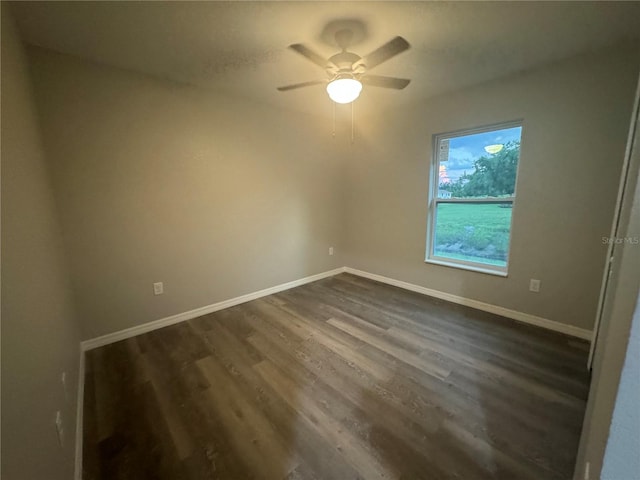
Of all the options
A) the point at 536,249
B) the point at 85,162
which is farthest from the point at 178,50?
the point at 536,249

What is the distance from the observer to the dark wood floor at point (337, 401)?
4.17ft

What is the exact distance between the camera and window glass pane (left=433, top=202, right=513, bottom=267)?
2.75 meters

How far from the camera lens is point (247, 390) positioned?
1.75 meters

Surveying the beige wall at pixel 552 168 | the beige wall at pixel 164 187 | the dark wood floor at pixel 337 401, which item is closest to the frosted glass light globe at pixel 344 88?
the beige wall at pixel 164 187

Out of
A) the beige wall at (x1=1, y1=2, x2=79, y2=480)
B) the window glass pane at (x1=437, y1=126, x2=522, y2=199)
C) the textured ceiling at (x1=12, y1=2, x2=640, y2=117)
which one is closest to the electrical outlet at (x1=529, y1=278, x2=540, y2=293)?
the window glass pane at (x1=437, y1=126, x2=522, y2=199)

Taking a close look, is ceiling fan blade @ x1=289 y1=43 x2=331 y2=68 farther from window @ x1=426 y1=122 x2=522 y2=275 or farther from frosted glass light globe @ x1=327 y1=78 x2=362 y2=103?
window @ x1=426 y1=122 x2=522 y2=275

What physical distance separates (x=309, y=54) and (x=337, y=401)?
90.0 inches

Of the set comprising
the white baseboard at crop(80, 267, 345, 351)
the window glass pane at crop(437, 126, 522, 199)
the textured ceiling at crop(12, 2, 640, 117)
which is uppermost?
the textured ceiling at crop(12, 2, 640, 117)

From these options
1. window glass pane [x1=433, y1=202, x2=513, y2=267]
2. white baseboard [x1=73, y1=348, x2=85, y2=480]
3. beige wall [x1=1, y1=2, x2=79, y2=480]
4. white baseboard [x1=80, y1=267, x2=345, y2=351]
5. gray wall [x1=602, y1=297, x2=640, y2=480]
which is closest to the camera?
gray wall [x1=602, y1=297, x2=640, y2=480]

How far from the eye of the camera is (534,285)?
253 cm

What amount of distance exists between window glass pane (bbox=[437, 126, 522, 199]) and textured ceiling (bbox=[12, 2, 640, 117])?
0.62 metres

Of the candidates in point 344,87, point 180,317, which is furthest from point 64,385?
point 344,87

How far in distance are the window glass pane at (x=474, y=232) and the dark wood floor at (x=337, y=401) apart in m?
0.75

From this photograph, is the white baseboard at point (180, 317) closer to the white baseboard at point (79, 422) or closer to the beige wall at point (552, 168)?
the white baseboard at point (79, 422)
